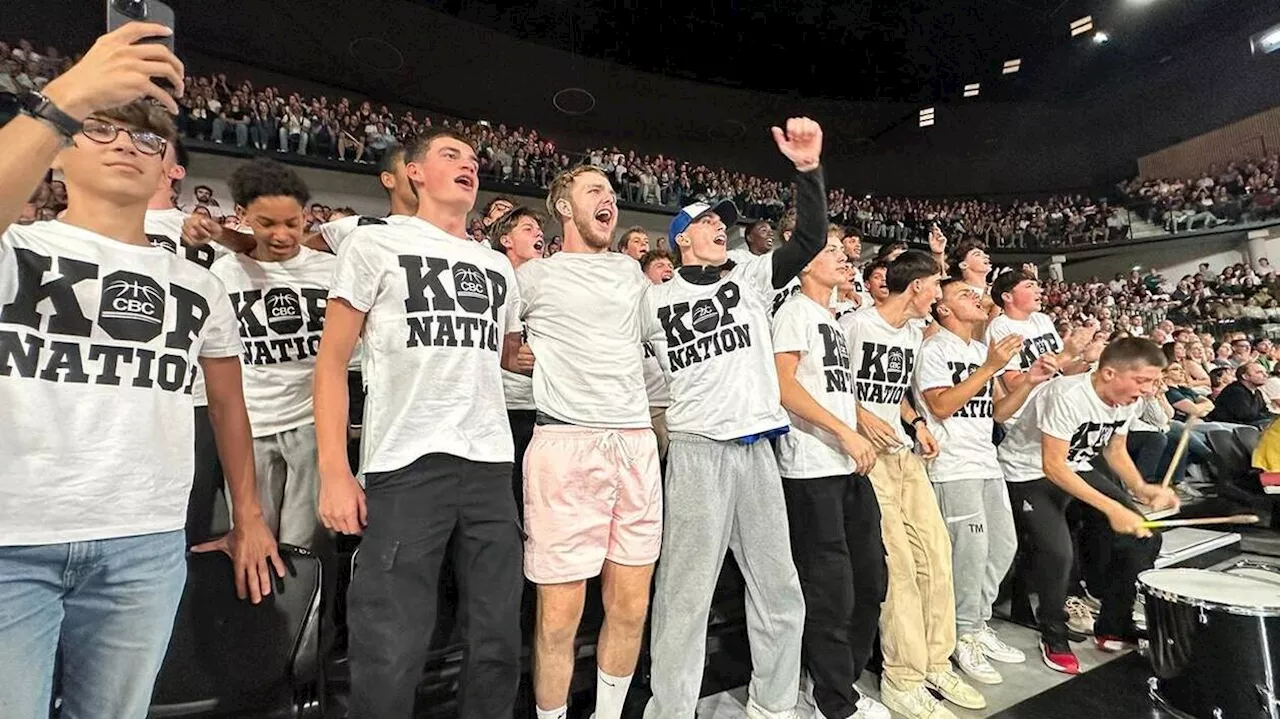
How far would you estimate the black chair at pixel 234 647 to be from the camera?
1.54 m

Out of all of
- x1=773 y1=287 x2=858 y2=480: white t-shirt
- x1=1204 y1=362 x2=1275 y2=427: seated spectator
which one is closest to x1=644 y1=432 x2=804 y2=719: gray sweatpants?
x1=773 y1=287 x2=858 y2=480: white t-shirt

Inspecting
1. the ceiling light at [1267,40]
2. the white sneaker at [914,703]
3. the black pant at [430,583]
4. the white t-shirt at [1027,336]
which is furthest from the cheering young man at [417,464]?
the ceiling light at [1267,40]

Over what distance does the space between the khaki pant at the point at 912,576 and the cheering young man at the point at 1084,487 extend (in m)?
0.74

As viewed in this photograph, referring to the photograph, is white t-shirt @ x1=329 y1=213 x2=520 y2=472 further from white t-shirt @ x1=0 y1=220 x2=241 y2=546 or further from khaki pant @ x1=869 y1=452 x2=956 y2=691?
khaki pant @ x1=869 y1=452 x2=956 y2=691

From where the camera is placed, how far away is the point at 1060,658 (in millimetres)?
3068

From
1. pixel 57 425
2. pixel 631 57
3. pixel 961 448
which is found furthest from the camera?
pixel 631 57

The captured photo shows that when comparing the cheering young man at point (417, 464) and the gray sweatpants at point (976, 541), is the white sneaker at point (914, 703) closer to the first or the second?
the gray sweatpants at point (976, 541)

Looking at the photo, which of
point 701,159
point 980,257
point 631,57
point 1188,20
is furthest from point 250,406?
point 1188,20

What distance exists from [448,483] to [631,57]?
51.8ft

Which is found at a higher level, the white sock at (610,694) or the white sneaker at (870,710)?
the white sock at (610,694)

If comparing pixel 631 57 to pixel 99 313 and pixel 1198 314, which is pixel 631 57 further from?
A: pixel 99 313

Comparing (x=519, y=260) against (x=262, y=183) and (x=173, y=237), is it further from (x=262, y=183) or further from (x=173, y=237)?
(x=173, y=237)

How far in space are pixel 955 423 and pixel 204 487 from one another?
10.3 ft

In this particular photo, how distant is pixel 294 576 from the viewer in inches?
64.6
